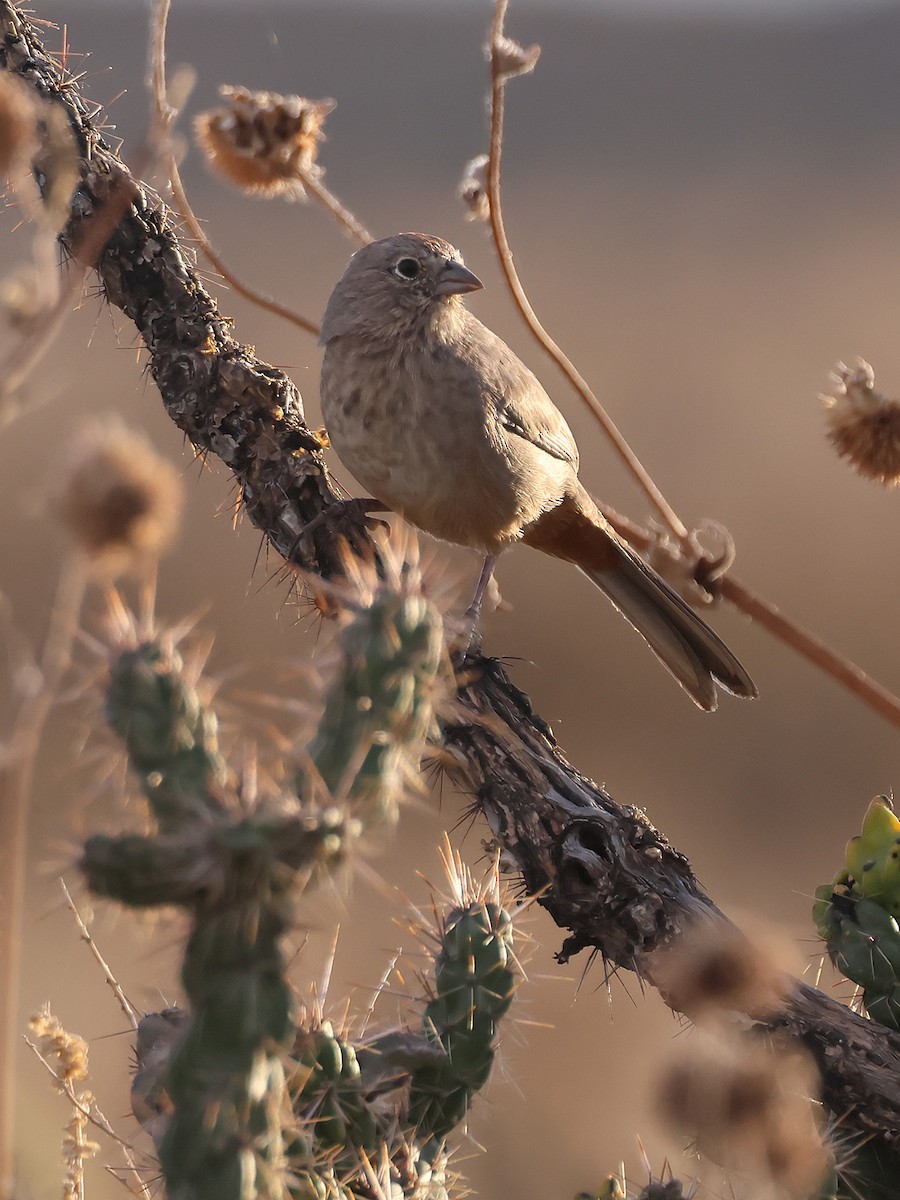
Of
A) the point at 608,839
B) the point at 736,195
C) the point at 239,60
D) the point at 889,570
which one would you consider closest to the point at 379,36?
the point at 239,60

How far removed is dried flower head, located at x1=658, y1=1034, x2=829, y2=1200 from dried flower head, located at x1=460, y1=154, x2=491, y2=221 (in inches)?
84.1

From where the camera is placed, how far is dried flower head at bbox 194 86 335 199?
10.8 ft

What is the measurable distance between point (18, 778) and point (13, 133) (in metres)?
1.05

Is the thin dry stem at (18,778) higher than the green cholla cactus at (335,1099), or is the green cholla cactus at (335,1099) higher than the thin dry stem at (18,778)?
the thin dry stem at (18,778)

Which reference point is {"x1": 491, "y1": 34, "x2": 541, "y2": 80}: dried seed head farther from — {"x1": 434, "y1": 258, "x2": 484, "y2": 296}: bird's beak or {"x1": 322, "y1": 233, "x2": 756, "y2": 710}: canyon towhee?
{"x1": 434, "y1": 258, "x2": 484, "y2": 296}: bird's beak

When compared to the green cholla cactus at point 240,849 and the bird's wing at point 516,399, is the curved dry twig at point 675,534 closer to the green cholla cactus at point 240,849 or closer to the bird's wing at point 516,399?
the bird's wing at point 516,399

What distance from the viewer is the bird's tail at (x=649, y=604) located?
13.9 feet

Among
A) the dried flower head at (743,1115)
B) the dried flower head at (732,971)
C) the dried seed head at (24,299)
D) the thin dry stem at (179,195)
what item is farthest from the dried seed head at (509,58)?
the dried flower head at (743,1115)

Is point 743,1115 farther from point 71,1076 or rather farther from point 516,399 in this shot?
point 516,399

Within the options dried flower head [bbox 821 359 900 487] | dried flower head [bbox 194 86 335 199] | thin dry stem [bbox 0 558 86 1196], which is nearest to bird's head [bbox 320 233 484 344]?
dried flower head [bbox 194 86 335 199]

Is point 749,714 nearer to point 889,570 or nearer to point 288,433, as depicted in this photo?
point 889,570

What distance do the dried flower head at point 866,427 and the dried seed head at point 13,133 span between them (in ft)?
5.80

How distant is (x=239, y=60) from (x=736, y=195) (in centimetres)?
863

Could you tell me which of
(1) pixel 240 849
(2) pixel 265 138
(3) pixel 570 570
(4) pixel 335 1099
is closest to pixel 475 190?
(2) pixel 265 138
